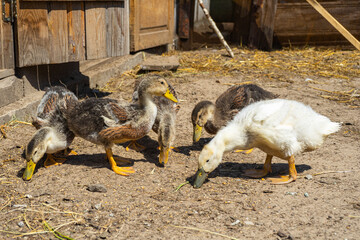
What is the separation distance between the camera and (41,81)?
6480 millimetres

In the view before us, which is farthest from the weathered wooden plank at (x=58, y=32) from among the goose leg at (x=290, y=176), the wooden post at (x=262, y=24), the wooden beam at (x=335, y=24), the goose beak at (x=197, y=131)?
the wooden beam at (x=335, y=24)

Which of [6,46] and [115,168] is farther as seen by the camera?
[6,46]

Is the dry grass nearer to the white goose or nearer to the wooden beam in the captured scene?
the wooden beam

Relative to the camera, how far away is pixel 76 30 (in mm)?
6227

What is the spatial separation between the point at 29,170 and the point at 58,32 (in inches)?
96.2

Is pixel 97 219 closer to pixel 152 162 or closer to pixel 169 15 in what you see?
pixel 152 162

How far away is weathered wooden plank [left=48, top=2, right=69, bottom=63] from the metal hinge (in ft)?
1.67

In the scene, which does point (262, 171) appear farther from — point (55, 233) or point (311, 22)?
point (311, 22)

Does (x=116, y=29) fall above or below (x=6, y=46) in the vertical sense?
above

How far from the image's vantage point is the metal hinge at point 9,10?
5402mm

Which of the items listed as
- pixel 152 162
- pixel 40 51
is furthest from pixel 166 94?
pixel 40 51

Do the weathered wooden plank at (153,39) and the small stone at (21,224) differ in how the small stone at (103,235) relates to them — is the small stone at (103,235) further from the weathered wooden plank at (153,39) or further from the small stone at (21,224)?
the weathered wooden plank at (153,39)

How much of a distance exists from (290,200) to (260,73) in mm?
5054

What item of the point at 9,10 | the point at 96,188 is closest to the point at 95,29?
the point at 9,10
